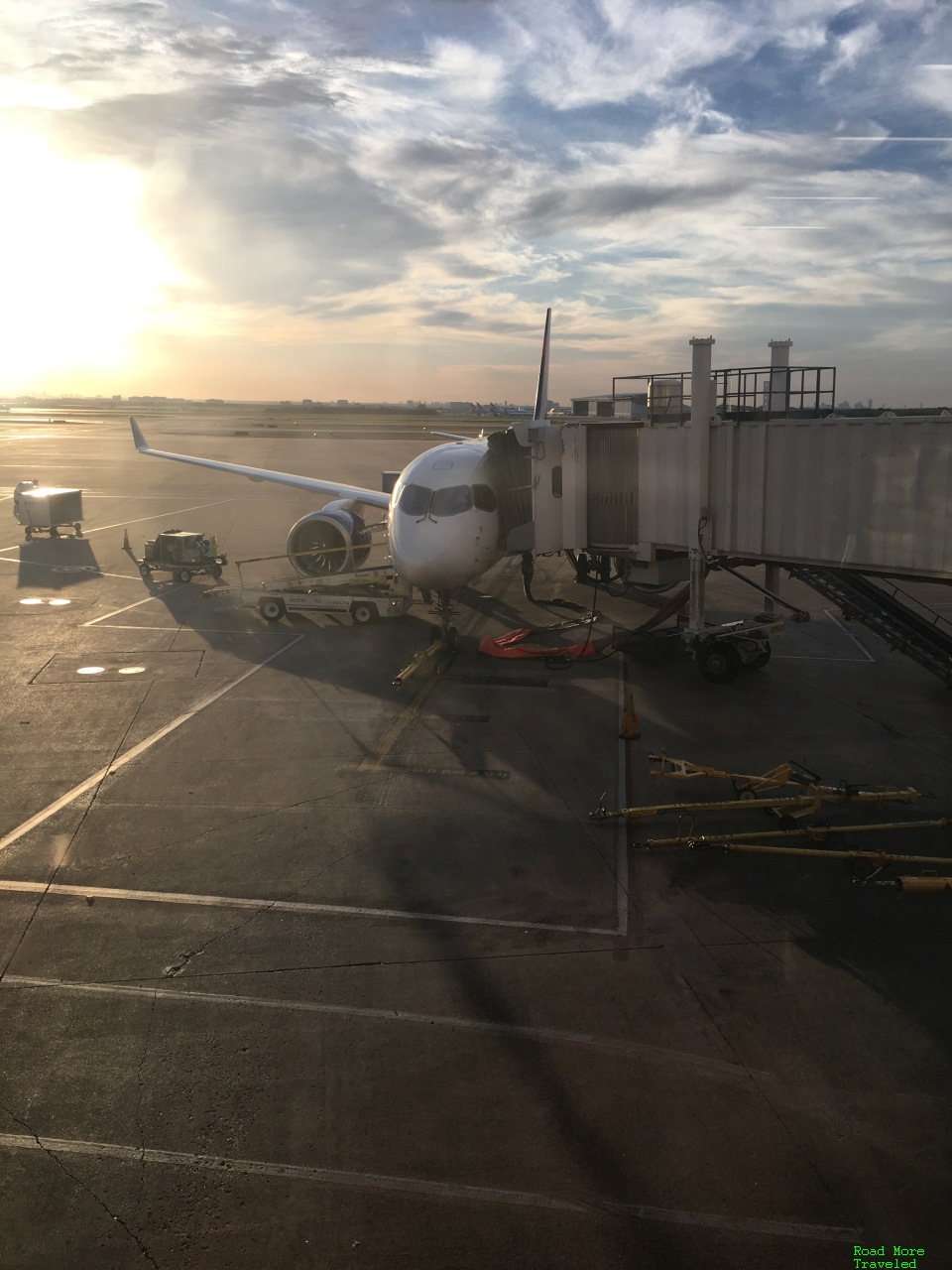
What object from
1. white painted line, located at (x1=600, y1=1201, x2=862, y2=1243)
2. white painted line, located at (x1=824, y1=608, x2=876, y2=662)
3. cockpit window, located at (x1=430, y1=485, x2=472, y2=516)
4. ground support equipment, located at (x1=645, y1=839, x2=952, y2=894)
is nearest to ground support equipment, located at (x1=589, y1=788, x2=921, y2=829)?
ground support equipment, located at (x1=645, y1=839, x2=952, y2=894)

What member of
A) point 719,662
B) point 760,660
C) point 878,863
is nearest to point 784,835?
point 878,863

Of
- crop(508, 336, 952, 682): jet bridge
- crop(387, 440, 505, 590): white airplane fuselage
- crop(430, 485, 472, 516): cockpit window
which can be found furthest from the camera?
crop(430, 485, 472, 516): cockpit window

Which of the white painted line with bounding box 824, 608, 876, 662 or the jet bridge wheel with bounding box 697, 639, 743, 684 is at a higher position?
the jet bridge wheel with bounding box 697, 639, 743, 684

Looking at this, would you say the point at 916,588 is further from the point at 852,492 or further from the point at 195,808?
the point at 195,808

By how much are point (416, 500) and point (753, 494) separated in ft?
27.8

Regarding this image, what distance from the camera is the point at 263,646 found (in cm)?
2612

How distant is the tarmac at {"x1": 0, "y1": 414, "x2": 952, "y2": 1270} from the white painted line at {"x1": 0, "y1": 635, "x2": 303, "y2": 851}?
0.29 feet

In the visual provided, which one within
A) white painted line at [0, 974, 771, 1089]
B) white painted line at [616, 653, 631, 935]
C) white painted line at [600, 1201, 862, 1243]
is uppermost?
white painted line at [0, 974, 771, 1089]

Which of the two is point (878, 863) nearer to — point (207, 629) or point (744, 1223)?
point (744, 1223)

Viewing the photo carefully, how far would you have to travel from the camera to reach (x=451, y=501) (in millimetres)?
24328

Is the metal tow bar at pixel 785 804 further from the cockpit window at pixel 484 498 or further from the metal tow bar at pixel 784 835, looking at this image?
the cockpit window at pixel 484 498

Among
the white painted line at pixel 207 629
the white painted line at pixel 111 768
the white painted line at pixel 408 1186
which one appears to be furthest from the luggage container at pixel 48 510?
the white painted line at pixel 408 1186

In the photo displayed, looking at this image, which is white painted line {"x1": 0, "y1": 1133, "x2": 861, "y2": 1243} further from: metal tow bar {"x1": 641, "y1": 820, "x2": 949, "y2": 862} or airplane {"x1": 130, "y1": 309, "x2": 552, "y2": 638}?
airplane {"x1": 130, "y1": 309, "x2": 552, "y2": 638}

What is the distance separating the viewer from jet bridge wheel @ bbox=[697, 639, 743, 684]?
22.5 meters
